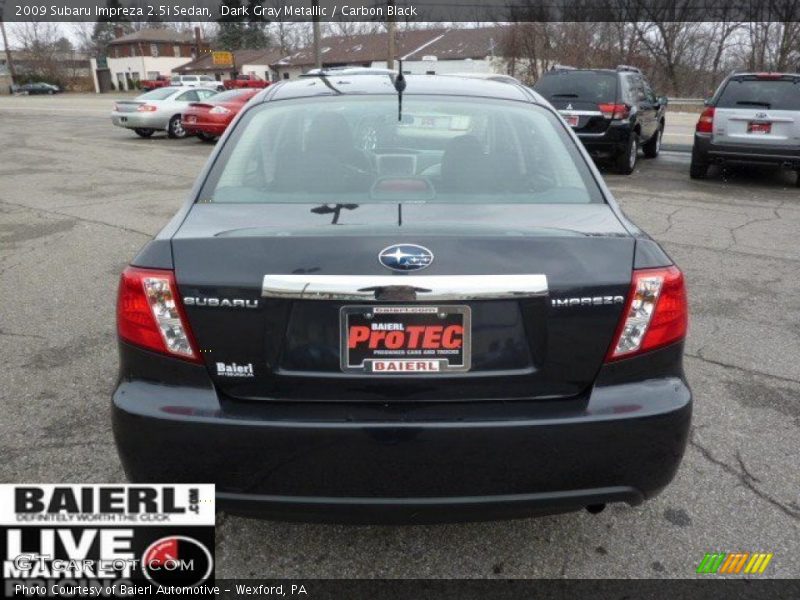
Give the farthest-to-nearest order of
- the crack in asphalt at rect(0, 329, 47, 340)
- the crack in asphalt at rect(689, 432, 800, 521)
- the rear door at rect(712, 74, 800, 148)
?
the rear door at rect(712, 74, 800, 148) → the crack in asphalt at rect(0, 329, 47, 340) → the crack in asphalt at rect(689, 432, 800, 521)

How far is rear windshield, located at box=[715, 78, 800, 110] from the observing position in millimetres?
10571

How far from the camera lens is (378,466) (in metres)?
2.07

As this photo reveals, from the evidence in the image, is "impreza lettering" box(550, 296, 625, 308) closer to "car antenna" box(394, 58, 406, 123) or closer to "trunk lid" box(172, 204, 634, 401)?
"trunk lid" box(172, 204, 634, 401)

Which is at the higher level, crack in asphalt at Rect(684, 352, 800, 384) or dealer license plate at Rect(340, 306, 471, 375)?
dealer license plate at Rect(340, 306, 471, 375)

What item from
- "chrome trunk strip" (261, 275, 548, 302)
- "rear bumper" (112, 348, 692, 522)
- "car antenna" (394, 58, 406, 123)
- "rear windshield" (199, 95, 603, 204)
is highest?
"car antenna" (394, 58, 406, 123)

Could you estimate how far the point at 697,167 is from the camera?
11.7 metres

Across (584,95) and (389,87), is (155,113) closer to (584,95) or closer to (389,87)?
(584,95)

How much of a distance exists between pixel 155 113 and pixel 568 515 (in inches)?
775

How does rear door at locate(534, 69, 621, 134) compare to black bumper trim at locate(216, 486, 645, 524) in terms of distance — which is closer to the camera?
black bumper trim at locate(216, 486, 645, 524)

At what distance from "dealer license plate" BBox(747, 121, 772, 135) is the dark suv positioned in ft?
6.23

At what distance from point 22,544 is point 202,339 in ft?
3.39

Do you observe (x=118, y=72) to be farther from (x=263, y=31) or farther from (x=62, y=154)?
(x=62, y=154)

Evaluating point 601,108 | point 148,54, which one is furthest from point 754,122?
point 148,54

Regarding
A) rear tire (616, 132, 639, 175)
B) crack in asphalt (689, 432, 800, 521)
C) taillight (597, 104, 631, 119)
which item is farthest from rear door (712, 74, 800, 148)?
crack in asphalt (689, 432, 800, 521)
